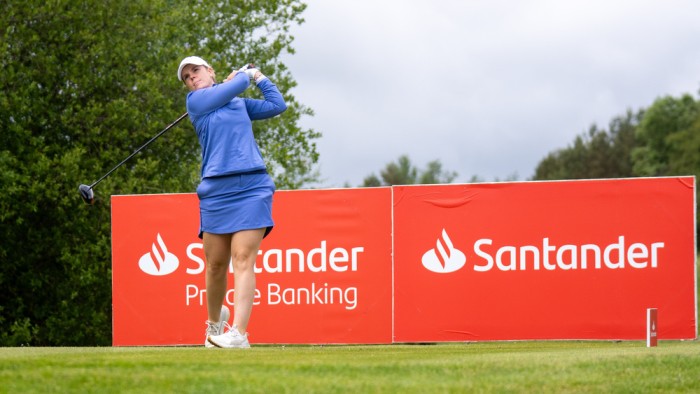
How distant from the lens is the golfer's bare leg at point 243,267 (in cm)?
727

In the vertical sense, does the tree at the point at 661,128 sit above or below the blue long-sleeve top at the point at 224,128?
above

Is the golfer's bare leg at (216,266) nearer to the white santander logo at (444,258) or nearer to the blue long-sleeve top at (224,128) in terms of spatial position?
the blue long-sleeve top at (224,128)

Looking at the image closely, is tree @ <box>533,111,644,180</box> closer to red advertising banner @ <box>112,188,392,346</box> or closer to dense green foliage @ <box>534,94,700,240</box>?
dense green foliage @ <box>534,94,700,240</box>

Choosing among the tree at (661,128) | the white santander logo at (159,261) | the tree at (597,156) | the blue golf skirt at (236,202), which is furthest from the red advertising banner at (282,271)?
the tree at (597,156)

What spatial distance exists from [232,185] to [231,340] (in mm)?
987

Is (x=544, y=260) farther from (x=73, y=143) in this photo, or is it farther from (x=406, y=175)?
(x=406, y=175)

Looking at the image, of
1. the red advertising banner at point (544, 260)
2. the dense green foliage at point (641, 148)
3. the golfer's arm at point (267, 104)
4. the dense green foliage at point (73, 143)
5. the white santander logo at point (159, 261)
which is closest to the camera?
the golfer's arm at point (267, 104)

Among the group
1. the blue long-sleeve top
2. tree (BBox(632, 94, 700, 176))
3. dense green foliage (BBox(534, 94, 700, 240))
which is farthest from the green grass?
tree (BBox(632, 94, 700, 176))

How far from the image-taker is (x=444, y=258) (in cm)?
1114

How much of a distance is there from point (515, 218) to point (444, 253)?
30.3 inches

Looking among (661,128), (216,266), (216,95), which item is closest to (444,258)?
(216,266)

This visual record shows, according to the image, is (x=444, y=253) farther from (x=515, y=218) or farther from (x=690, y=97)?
(x=690, y=97)

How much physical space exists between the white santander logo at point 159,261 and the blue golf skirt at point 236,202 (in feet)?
14.9

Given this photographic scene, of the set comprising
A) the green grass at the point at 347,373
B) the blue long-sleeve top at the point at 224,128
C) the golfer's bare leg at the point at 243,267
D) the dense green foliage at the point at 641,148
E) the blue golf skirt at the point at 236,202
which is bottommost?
the green grass at the point at 347,373
